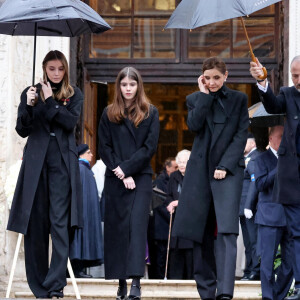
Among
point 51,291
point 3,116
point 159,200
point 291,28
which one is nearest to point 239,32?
point 291,28

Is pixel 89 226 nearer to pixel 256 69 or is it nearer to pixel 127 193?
pixel 127 193

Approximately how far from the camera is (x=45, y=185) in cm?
818

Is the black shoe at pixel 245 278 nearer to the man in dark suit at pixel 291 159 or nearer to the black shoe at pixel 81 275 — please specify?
the black shoe at pixel 81 275

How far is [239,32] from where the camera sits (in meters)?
13.3

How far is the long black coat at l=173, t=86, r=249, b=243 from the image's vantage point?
7762 mm

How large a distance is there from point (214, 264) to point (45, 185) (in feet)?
5.09

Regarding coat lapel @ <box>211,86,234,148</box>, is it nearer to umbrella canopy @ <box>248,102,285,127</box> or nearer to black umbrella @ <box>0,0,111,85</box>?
black umbrella @ <box>0,0,111,85</box>

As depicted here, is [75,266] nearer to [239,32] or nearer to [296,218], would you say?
[239,32]

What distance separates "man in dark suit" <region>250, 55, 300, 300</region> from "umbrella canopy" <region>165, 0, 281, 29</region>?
2.07 ft

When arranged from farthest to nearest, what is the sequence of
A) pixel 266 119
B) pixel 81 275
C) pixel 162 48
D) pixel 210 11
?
1. pixel 162 48
2. pixel 81 275
3. pixel 266 119
4. pixel 210 11

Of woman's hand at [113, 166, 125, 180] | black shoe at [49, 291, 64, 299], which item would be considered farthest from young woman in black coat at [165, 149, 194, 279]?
black shoe at [49, 291, 64, 299]

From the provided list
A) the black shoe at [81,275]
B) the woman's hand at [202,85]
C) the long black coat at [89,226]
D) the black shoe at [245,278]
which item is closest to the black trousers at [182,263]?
the black shoe at [245,278]

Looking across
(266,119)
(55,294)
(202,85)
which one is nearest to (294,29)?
(266,119)

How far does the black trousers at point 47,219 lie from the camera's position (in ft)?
26.6
